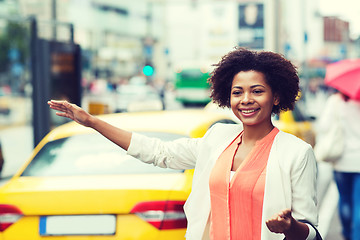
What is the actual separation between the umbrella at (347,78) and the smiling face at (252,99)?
2924mm

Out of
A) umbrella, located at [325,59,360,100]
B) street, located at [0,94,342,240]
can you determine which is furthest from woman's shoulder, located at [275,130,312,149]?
street, located at [0,94,342,240]

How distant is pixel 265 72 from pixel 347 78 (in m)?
3.20

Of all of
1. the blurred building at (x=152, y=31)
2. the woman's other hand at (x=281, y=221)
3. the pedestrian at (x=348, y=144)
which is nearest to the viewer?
the woman's other hand at (x=281, y=221)

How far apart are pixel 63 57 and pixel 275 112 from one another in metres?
8.17

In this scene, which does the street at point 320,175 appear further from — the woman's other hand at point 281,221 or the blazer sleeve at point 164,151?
the woman's other hand at point 281,221

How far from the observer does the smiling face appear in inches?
106

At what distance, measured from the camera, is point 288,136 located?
2660 mm

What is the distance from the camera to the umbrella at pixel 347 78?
5.50 m

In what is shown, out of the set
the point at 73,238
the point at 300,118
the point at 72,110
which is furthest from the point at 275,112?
the point at 300,118

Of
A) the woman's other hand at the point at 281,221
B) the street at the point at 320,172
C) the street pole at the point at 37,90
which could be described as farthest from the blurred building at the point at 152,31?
the woman's other hand at the point at 281,221

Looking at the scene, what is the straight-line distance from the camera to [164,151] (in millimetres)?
2945

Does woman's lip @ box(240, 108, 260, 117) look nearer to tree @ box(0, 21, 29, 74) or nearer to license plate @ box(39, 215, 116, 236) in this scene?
license plate @ box(39, 215, 116, 236)

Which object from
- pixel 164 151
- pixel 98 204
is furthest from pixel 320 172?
pixel 164 151

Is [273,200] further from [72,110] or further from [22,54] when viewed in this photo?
[22,54]
